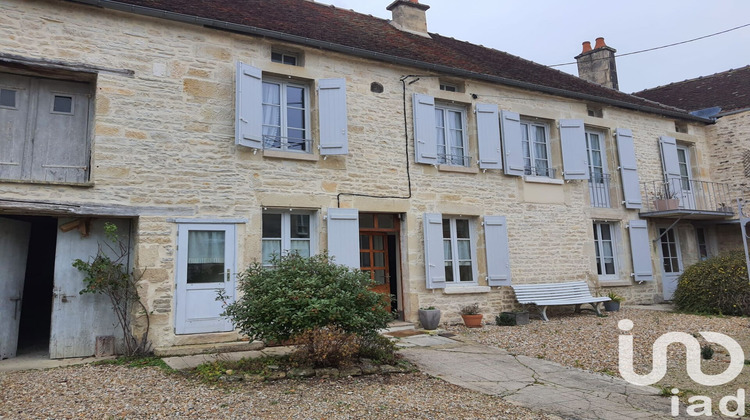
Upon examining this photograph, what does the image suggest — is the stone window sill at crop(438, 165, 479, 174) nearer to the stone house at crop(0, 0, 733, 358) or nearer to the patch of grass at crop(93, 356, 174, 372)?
the stone house at crop(0, 0, 733, 358)

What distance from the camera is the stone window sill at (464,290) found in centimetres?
838

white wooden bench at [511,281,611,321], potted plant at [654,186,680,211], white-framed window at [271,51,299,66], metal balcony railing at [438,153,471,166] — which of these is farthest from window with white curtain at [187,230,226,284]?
potted plant at [654,186,680,211]

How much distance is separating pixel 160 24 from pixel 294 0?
3769 millimetres

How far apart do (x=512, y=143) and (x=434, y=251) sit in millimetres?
2804

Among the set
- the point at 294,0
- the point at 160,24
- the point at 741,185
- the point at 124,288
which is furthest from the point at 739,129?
the point at 124,288

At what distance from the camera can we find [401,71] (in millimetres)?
8672

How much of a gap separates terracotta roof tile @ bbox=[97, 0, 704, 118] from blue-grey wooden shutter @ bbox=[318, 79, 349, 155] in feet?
2.49

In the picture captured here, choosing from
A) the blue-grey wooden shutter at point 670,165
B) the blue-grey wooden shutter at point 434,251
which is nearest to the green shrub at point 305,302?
the blue-grey wooden shutter at point 434,251

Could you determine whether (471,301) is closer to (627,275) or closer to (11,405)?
(627,275)

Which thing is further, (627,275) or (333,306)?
(627,275)

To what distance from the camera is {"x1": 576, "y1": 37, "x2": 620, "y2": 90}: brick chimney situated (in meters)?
13.5

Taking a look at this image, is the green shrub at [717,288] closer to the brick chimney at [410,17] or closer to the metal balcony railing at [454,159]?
the metal balcony railing at [454,159]

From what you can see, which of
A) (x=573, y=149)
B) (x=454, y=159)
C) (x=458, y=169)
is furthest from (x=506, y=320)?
(x=573, y=149)

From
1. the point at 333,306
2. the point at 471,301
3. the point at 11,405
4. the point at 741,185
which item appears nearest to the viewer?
the point at 11,405
